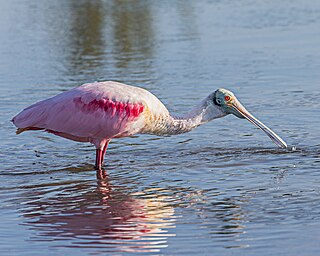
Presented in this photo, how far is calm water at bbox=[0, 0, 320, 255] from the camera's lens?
22.9 feet

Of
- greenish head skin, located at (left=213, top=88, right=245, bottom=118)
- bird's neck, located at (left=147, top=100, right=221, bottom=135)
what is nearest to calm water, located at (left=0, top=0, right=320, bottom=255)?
bird's neck, located at (left=147, top=100, right=221, bottom=135)

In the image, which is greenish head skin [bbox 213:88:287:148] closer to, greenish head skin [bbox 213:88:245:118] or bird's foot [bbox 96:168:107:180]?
greenish head skin [bbox 213:88:245:118]

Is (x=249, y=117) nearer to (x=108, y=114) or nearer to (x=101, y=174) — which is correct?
(x=108, y=114)

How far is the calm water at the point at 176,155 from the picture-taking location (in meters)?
6.99

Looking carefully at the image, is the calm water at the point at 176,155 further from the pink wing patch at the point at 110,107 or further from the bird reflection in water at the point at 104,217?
the pink wing patch at the point at 110,107

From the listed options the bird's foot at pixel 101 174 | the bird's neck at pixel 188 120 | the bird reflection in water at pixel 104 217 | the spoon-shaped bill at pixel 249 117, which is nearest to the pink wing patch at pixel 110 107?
the bird's neck at pixel 188 120

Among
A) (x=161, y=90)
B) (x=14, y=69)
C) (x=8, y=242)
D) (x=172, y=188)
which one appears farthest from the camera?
(x=14, y=69)

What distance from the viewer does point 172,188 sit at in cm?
858

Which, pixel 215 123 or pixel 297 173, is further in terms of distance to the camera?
pixel 215 123

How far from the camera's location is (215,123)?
11180 millimetres

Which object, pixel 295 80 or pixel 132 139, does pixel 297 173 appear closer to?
pixel 132 139

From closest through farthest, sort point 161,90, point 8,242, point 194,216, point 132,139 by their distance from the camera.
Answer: point 8,242 < point 194,216 < point 132,139 < point 161,90

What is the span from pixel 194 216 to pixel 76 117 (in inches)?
91.0

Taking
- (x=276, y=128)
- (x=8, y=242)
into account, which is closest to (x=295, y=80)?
(x=276, y=128)
